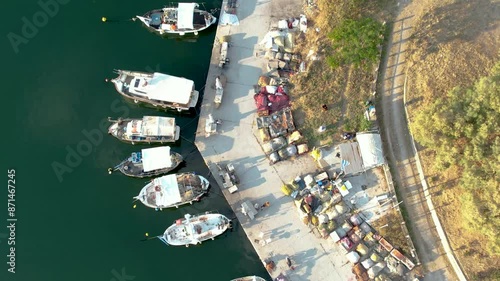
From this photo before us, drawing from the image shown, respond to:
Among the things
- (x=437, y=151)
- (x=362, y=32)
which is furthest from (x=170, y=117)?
(x=437, y=151)

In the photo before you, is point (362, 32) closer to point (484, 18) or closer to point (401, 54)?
point (401, 54)

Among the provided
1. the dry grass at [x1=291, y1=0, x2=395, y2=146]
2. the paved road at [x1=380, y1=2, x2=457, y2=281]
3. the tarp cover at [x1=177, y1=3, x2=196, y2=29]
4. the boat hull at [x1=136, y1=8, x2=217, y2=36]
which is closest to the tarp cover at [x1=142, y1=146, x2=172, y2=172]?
the boat hull at [x1=136, y1=8, x2=217, y2=36]

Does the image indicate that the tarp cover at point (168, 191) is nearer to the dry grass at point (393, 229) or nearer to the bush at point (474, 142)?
the dry grass at point (393, 229)

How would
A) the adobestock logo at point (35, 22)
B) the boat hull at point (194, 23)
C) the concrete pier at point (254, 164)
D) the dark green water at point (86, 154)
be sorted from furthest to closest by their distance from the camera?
the adobestock logo at point (35, 22) < the boat hull at point (194, 23) < the dark green water at point (86, 154) < the concrete pier at point (254, 164)

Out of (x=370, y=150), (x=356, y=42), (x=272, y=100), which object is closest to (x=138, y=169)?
(x=272, y=100)

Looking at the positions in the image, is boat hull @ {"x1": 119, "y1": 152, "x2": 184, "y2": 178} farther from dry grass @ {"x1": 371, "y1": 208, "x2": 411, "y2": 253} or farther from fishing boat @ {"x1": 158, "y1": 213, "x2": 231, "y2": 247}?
dry grass @ {"x1": 371, "y1": 208, "x2": 411, "y2": 253}

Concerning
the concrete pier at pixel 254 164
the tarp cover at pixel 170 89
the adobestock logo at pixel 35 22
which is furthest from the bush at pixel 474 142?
the adobestock logo at pixel 35 22
